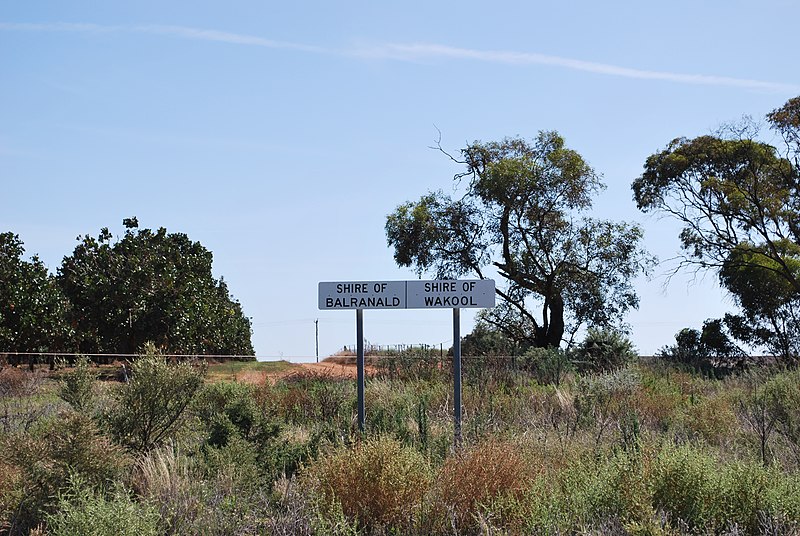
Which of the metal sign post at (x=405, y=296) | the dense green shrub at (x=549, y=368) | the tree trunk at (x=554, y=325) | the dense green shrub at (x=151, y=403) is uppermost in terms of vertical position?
the tree trunk at (x=554, y=325)

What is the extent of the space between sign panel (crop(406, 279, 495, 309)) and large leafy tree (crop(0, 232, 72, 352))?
70.1 ft

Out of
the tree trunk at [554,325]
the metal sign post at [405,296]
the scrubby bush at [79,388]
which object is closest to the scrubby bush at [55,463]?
the scrubby bush at [79,388]

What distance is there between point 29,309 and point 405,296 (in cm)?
2201

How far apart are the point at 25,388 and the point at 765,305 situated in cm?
2351

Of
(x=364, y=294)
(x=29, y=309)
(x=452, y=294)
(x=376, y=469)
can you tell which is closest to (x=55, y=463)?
(x=376, y=469)

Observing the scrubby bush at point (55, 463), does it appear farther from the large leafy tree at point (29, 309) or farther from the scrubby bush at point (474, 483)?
the large leafy tree at point (29, 309)

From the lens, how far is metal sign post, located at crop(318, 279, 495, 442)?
12.3 m

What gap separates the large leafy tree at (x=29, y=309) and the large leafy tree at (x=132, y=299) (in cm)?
108

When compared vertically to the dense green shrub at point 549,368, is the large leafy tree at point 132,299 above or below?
above

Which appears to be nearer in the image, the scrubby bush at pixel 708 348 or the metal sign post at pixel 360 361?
the metal sign post at pixel 360 361

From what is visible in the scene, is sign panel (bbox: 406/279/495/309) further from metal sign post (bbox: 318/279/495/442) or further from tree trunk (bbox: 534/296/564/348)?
tree trunk (bbox: 534/296/564/348)

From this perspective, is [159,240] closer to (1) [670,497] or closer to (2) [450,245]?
(2) [450,245]

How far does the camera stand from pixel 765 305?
104ft

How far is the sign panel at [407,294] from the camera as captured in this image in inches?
486
